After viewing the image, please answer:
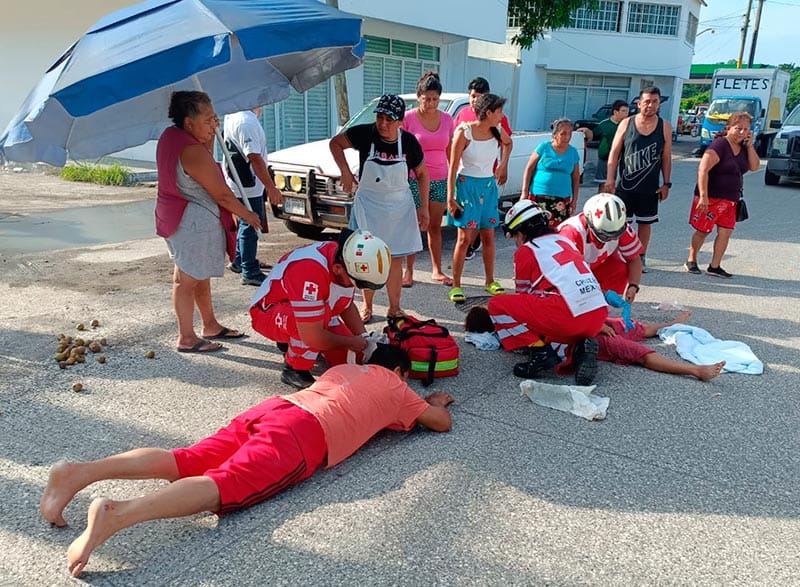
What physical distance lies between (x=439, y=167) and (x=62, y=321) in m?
3.65

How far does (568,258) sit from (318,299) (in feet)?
5.72

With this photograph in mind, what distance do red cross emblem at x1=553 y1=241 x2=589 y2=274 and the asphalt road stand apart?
79 cm

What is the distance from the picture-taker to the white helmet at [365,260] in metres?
3.66

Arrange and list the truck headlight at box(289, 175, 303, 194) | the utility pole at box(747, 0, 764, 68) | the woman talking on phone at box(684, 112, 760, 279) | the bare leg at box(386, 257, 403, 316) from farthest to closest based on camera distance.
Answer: the utility pole at box(747, 0, 764, 68)
the truck headlight at box(289, 175, 303, 194)
the woman talking on phone at box(684, 112, 760, 279)
the bare leg at box(386, 257, 403, 316)

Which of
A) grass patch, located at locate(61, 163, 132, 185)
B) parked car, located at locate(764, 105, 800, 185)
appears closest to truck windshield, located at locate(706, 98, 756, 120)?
parked car, located at locate(764, 105, 800, 185)

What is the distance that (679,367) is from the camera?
457cm

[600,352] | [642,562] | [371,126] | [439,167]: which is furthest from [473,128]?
[642,562]

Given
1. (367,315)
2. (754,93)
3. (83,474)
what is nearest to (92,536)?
(83,474)

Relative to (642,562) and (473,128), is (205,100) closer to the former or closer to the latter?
(473,128)

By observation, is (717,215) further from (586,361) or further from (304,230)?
(304,230)

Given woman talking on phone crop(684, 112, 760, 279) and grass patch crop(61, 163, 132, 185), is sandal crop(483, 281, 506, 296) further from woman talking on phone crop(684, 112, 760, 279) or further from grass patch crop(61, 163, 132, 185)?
grass patch crop(61, 163, 132, 185)

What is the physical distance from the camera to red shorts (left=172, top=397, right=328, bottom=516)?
2.84m

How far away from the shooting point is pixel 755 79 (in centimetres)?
3122

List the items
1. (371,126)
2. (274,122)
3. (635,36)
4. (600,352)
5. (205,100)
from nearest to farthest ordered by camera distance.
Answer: (205,100)
(600,352)
(371,126)
(274,122)
(635,36)
